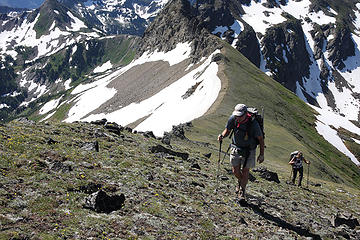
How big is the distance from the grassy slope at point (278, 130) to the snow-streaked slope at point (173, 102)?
510cm

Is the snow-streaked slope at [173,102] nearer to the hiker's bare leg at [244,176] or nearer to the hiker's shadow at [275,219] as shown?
the hiker's shadow at [275,219]

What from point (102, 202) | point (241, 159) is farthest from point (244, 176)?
point (102, 202)

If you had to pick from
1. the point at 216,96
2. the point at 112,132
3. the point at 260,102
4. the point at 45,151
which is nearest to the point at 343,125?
the point at 260,102

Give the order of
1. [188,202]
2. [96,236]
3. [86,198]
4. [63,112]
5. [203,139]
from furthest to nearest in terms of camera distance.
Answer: [63,112]
[203,139]
[188,202]
[86,198]
[96,236]

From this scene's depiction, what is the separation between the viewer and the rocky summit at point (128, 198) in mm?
9477

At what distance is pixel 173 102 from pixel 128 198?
76627 millimetres

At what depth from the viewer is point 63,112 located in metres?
174

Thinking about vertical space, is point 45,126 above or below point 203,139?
above

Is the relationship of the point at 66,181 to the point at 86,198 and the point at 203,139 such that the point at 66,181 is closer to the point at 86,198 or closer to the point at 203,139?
the point at 86,198

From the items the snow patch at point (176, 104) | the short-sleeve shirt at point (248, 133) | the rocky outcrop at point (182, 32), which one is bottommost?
the snow patch at point (176, 104)

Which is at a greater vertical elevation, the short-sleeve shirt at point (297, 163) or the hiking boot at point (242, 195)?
the hiking boot at point (242, 195)

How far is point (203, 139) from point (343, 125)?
81526 millimetres

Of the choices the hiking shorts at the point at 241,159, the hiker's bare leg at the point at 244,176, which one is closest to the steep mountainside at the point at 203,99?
the hiker's bare leg at the point at 244,176

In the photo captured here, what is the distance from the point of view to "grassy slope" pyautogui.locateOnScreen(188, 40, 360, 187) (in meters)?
42.3
